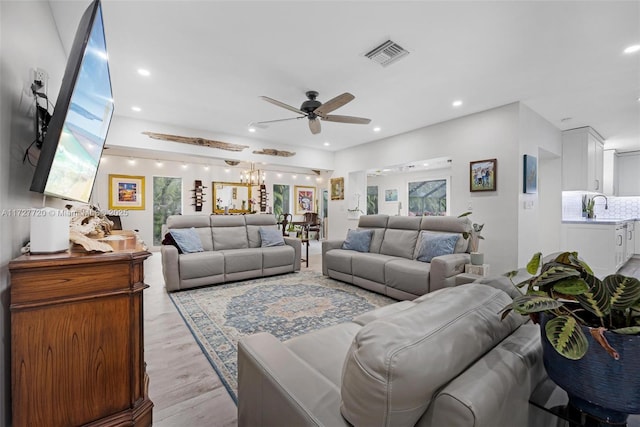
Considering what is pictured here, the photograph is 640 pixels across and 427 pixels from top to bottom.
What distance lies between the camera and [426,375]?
1.91ft

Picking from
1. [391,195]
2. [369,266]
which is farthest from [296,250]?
[391,195]

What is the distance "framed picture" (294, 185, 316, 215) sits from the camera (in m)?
10.3

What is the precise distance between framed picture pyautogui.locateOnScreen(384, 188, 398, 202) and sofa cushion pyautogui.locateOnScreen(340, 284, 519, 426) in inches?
372

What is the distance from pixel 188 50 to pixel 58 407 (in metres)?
3.00

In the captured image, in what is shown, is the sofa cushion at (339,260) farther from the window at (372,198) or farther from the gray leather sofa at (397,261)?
the window at (372,198)

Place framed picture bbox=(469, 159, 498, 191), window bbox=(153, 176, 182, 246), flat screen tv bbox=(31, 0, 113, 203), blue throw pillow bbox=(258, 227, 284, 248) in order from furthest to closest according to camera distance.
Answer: window bbox=(153, 176, 182, 246) → blue throw pillow bbox=(258, 227, 284, 248) → framed picture bbox=(469, 159, 498, 191) → flat screen tv bbox=(31, 0, 113, 203)

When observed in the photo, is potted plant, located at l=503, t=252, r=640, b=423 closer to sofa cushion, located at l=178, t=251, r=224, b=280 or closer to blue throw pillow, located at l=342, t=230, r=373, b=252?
blue throw pillow, located at l=342, t=230, r=373, b=252

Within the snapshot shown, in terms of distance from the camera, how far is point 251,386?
1039mm

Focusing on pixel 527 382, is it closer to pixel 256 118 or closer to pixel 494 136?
pixel 494 136

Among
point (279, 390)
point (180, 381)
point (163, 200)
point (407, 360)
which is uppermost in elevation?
point (163, 200)

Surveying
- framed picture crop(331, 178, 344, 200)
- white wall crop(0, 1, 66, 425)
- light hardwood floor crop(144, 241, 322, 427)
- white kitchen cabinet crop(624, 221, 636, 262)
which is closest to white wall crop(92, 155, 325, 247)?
framed picture crop(331, 178, 344, 200)

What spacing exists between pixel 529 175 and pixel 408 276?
2677 millimetres

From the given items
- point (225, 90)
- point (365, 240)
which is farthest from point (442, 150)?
point (225, 90)

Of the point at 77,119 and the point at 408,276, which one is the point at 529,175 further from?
the point at 77,119
